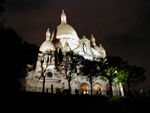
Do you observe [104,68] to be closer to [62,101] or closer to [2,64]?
[62,101]

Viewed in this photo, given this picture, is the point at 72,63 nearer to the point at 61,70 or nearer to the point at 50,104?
the point at 61,70

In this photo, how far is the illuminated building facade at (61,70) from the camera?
1684 inches

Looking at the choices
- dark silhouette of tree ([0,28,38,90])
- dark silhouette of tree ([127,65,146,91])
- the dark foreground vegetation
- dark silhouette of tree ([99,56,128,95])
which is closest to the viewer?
the dark foreground vegetation

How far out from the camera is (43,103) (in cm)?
1886

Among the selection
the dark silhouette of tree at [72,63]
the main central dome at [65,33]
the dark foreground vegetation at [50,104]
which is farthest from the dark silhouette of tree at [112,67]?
the main central dome at [65,33]

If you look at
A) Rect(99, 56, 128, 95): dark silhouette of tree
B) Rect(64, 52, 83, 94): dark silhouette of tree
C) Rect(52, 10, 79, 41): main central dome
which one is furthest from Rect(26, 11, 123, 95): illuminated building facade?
Rect(99, 56, 128, 95): dark silhouette of tree

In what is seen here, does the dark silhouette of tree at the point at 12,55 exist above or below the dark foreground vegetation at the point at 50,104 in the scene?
above

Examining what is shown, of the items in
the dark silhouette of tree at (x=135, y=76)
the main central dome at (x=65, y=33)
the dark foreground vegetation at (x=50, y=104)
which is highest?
the main central dome at (x=65, y=33)

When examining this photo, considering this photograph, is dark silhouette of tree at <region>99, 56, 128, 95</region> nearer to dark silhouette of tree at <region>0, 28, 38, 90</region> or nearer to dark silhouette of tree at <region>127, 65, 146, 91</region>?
dark silhouette of tree at <region>127, 65, 146, 91</region>

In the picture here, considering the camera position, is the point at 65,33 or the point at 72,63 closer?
the point at 72,63

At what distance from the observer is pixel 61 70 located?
142 feet

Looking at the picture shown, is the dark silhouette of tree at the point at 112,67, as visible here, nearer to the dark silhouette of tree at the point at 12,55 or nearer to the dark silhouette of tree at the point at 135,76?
the dark silhouette of tree at the point at 135,76

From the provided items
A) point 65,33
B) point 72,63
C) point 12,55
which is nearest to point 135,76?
point 72,63

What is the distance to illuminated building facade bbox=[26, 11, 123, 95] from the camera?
140ft
